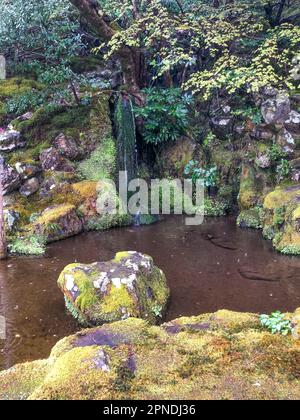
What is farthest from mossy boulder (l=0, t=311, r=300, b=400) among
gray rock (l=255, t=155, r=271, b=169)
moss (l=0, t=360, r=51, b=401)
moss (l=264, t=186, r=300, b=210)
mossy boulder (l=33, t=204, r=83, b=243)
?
gray rock (l=255, t=155, r=271, b=169)

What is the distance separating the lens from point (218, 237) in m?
10.4

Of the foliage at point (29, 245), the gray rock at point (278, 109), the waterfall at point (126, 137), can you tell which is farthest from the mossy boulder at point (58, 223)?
the gray rock at point (278, 109)

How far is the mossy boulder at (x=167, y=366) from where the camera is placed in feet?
9.08

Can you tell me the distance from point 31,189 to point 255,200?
21.6 ft

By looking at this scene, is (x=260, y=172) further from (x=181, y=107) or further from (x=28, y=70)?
(x=28, y=70)

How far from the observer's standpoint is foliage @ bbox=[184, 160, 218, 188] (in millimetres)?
12837

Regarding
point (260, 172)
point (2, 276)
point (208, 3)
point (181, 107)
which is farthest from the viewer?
point (208, 3)

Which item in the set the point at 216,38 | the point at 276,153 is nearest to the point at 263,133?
the point at 276,153

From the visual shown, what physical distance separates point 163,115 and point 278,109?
12.1 feet

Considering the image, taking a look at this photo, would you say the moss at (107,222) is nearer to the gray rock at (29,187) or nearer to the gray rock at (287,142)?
the gray rock at (29,187)

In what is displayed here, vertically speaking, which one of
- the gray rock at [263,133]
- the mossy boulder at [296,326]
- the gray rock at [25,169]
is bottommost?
the mossy boulder at [296,326]

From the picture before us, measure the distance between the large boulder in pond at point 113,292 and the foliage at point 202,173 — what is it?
21.5 feet

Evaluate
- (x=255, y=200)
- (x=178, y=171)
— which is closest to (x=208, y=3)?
(x=178, y=171)
